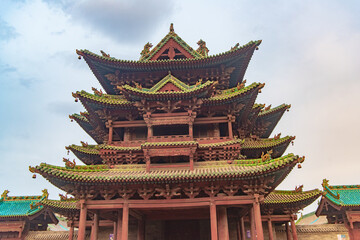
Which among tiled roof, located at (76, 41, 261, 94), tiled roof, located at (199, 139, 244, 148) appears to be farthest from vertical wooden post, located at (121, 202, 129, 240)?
tiled roof, located at (76, 41, 261, 94)

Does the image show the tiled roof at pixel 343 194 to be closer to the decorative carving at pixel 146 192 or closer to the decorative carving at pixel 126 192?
the decorative carving at pixel 146 192

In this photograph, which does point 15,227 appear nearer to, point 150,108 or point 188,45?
point 150,108

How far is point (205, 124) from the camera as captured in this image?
2047cm

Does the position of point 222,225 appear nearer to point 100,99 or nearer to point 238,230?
point 238,230

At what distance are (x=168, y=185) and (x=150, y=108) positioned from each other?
6.00 metres

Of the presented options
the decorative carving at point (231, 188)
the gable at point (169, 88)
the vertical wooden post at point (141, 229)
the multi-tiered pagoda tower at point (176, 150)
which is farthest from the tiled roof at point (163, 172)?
the gable at point (169, 88)

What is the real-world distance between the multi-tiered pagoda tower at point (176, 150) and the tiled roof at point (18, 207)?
28.6ft

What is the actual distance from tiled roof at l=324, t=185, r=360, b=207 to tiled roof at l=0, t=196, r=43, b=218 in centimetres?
2605

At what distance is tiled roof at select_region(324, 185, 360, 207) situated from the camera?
22.6 meters

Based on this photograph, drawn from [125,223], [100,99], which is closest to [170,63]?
[100,99]

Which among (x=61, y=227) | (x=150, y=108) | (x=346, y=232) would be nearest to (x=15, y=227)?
(x=150, y=108)

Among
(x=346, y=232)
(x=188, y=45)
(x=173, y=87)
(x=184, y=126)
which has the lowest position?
(x=346, y=232)

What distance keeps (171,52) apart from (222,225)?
13784mm

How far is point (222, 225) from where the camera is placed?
17.0 metres
